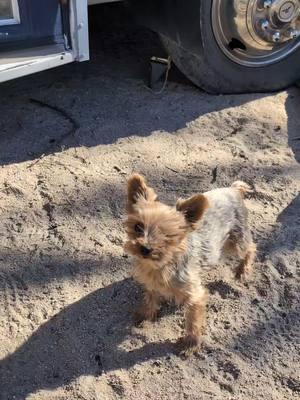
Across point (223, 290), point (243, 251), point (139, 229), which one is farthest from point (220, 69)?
point (139, 229)

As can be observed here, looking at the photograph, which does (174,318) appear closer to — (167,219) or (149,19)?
(167,219)

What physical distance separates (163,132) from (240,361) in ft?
6.73

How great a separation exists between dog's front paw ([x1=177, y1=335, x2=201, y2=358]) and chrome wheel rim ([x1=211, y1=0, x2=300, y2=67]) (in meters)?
2.53

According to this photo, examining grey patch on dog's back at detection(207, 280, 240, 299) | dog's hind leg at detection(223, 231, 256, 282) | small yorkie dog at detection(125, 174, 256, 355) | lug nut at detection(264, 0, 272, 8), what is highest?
lug nut at detection(264, 0, 272, 8)

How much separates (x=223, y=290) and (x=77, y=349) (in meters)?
0.89

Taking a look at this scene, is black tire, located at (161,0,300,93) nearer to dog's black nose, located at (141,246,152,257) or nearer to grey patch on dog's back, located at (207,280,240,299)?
grey patch on dog's back, located at (207,280,240,299)

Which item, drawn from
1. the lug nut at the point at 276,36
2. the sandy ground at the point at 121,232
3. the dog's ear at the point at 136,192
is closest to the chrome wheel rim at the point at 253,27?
the lug nut at the point at 276,36

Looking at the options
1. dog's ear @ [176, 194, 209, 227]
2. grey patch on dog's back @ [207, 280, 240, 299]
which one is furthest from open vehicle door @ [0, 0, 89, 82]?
grey patch on dog's back @ [207, 280, 240, 299]

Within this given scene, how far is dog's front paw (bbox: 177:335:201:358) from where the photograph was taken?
2.97 m

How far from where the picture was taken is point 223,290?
3.33 meters

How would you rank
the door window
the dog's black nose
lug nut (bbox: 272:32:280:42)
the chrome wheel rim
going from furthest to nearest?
lug nut (bbox: 272:32:280:42) → the chrome wheel rim → the door window → the dog's black nose

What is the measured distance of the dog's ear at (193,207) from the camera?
8.64ft

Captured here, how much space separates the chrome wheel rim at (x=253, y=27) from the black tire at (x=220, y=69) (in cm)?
6

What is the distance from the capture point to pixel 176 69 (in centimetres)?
527
